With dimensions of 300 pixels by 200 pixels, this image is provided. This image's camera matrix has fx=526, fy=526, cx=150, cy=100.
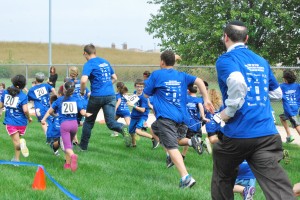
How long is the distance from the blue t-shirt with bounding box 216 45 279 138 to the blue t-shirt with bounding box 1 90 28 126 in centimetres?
501

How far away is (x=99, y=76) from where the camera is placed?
1026cm

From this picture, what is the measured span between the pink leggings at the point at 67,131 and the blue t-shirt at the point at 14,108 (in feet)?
2.44

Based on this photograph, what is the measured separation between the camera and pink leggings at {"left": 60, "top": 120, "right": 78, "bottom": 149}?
8695mm

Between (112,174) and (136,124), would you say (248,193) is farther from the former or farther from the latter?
(136,124)

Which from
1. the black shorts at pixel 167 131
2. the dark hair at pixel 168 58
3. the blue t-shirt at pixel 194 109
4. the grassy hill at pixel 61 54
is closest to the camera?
the black shorts at pixel 167 131

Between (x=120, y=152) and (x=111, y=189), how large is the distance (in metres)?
3.69

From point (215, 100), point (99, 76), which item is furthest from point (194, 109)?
point (99, 76)

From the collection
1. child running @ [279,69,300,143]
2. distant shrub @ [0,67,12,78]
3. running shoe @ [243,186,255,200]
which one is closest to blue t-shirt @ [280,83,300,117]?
child running @ [279,69,300,143]

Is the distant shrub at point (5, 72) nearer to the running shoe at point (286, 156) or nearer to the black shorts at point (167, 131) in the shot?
the running shoe at point (286, 156)

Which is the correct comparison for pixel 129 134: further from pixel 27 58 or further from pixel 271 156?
pixel 27 58

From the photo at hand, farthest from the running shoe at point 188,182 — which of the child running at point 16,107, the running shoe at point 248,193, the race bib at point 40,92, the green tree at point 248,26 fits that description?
the green tree at point 248,26

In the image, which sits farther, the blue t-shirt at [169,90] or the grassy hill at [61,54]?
the grassy hill at [61,54]

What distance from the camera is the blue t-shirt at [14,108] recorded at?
29.0 feet

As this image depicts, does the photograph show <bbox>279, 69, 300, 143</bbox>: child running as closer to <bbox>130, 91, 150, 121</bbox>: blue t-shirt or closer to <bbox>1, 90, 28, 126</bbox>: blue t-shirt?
<bbox>130, 91, 150, 121</bbox>: blue t-shirt
